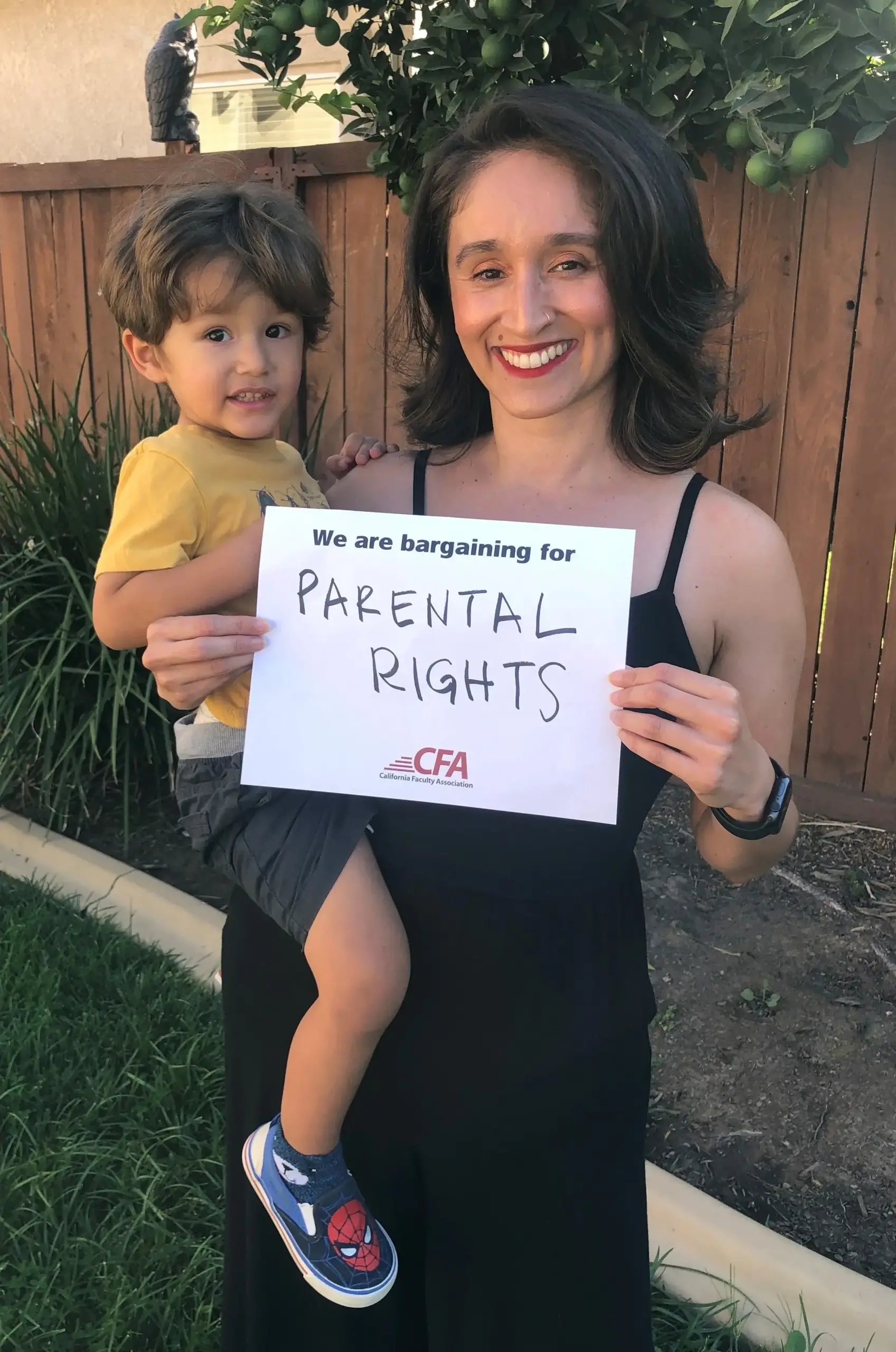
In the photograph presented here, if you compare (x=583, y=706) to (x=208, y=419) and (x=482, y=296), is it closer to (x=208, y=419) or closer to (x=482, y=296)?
(x=482, y=296)

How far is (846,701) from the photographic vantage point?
3.33m

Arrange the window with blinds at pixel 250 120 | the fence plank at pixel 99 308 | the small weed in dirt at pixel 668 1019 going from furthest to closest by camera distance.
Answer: the window with blinds at pixel 250 120 → the fence plank at pixel 99 308 → the small weed in dirt at pixel 668 1019

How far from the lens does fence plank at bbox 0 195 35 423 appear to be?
206 inches

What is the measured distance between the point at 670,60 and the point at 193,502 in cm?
201

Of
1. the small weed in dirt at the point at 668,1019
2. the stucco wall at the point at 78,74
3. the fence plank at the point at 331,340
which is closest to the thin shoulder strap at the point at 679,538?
the small weed in dirt at the point at 668,1019

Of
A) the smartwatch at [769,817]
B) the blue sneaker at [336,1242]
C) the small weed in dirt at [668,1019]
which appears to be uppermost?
the smartwatch at [769,817]

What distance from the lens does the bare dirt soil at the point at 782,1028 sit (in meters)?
2.21

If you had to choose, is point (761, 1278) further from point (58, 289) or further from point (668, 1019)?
point (58, 289)

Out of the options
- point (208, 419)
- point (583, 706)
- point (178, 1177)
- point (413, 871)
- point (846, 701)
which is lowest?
point (178, 1177)

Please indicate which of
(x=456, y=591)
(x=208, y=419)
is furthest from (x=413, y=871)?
(x=208, y=419)

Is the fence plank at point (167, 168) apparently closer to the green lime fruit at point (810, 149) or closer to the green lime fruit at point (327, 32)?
the green lime fruit at point (327, 32)

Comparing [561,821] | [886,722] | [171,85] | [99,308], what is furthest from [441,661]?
[99,308]

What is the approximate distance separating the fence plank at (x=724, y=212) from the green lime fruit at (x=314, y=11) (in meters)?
1.25

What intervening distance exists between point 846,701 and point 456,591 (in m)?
2.52
